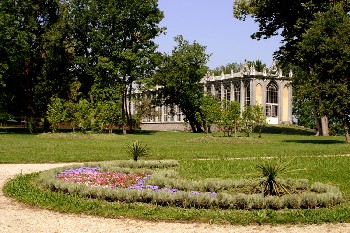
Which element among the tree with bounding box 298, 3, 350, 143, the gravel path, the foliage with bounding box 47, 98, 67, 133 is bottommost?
the gravel path

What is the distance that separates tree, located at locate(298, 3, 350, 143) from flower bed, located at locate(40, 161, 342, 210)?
18.2 m

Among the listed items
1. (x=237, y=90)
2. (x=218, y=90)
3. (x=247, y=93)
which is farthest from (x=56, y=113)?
(x=218, y=90)

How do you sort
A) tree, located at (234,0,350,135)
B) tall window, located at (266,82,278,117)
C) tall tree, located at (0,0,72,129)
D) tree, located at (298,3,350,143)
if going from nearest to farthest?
tree, located at (298,3,350,143) → tree, located at (234,0,350,135) → tall tree, located at (0,0,72,129) → tall window, located at (266,82,278,117)

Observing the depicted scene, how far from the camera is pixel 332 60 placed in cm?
2784

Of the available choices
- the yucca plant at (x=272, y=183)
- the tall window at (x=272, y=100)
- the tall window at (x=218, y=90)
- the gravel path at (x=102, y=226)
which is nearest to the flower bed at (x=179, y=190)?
the yucca plant at (x=272, y=183)

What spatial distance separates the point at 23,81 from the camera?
46.2m

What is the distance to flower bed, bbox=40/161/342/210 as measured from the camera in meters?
8.62

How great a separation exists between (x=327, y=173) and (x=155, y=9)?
37.1 m

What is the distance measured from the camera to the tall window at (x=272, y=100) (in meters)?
67.4

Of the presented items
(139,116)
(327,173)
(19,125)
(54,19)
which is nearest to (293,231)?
(327,173)

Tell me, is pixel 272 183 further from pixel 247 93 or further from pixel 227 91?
pixel 227 91

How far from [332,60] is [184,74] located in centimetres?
3043

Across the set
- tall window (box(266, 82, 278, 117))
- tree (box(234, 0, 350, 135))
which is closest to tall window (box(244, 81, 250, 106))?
tall window (box(266, 82, 278, 117))

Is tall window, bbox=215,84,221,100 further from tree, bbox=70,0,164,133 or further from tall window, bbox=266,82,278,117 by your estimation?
tree, bbox=70,0,164,133
